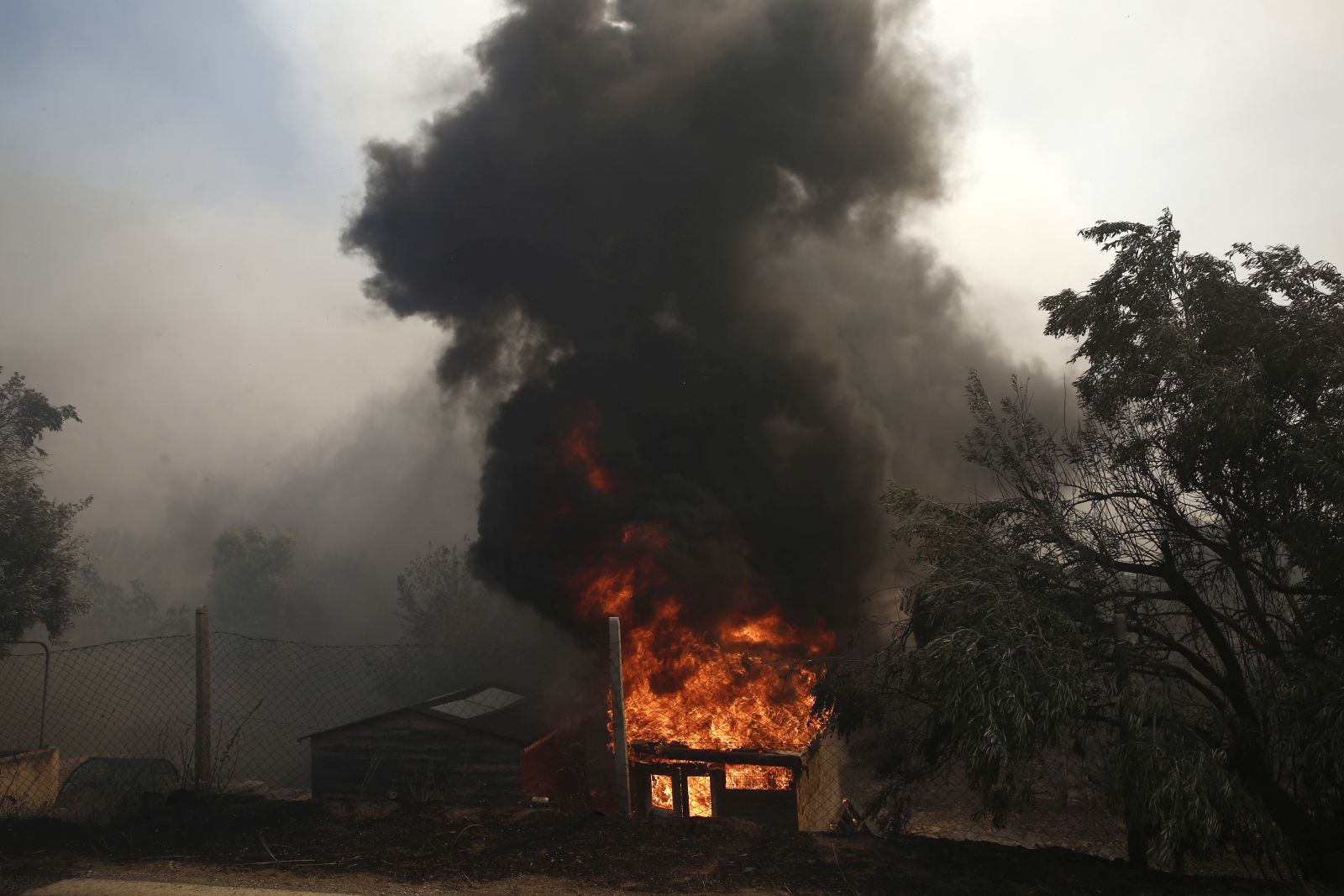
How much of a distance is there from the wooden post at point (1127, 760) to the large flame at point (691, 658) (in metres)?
5.46

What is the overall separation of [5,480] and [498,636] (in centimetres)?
1628

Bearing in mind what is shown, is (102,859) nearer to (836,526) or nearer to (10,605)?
(836,526)

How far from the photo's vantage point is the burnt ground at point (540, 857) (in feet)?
17.0

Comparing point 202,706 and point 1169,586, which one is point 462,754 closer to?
point 202,706

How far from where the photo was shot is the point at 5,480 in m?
20.5

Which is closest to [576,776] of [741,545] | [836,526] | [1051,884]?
[741,545]

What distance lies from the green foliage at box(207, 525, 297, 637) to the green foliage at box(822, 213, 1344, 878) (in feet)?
207

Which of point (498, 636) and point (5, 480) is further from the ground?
point (5, 480)

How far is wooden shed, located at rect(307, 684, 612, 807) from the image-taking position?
12.8 metres

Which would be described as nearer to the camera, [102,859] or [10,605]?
[102,859]

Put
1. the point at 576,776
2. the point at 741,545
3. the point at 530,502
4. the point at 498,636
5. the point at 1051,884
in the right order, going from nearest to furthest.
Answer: the point at 1051,884, the point at 576,776, the point at 741,545, the point at 530,502, the point at 498,636

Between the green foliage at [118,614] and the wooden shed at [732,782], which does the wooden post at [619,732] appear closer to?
the wooden shed at [732,782]

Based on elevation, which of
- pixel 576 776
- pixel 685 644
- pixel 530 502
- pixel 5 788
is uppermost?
pixel 530 502

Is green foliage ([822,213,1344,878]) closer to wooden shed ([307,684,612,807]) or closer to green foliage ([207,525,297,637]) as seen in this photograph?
wooden shed ([307,684,612,807])
